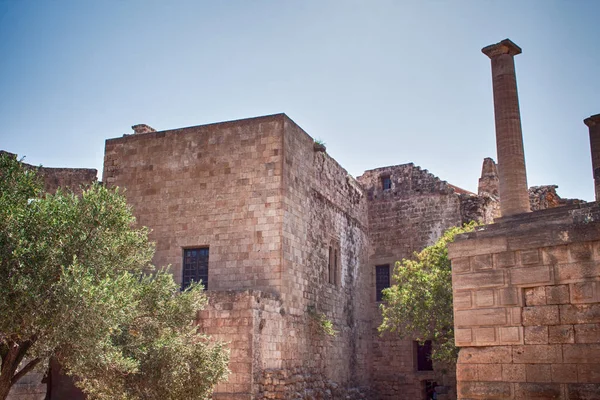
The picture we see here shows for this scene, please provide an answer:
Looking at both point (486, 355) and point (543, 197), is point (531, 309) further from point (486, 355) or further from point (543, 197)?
point (543, 197)

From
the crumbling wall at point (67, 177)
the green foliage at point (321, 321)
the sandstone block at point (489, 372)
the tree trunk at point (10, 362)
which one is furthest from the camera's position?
the crumbling wall at point (67, 177)

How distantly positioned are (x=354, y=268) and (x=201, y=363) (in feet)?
32.3

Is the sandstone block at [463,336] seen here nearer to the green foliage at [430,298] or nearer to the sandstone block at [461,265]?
the sandstone block at [461,265]

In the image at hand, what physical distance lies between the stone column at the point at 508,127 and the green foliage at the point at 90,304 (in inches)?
280

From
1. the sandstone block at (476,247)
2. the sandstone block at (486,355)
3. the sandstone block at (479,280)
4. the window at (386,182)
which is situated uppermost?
the window at (386,182)

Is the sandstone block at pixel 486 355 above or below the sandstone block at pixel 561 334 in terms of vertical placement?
below

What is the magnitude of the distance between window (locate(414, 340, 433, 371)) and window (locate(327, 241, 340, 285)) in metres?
4.70

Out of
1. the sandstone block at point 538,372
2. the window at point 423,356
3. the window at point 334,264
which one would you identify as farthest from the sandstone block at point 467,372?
the window at point 423,356

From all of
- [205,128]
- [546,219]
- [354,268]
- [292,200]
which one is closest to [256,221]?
[292,200]

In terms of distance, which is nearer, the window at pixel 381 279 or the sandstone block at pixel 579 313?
the sandstone block at pixel 579 313

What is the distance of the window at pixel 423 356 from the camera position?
2281cm

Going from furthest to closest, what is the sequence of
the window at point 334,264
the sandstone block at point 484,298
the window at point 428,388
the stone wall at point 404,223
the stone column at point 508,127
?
the stone wall at point 404,223, the window at point 428,388, the window at point 334,264, the stone column at point 508,127, the sandstone block at point 484,298

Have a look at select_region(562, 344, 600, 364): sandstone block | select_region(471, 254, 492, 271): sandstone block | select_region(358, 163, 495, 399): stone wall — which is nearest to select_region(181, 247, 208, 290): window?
select_region(358, 163, 495, 399): stone wall

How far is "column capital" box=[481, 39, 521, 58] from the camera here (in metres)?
12.5
